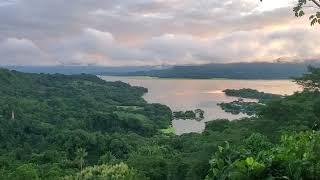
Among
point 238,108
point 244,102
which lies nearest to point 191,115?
point 238,108

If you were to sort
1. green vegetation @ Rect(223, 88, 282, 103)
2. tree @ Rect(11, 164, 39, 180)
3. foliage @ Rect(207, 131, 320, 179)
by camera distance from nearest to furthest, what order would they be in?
foliage @ Rect(207, 131, 320, 179)
tree @ Rect(11, 164, 39, 180)
green vegetation @ Rect(223, 88, 282, 103)

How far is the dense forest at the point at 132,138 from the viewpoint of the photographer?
9.32m

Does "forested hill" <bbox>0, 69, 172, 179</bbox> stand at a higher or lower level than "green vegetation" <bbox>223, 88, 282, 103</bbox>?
lower

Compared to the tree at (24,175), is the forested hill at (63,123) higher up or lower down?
lower down

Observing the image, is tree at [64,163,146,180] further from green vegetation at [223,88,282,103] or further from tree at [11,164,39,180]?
green vegetation at [223,88,282,103]

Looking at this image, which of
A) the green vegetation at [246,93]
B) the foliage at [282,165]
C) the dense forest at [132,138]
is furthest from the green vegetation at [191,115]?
the foliage at [282,165]

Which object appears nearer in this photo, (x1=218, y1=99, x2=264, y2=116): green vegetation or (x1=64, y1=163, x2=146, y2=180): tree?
(x1=64, y1=163, x2=146, y2=180): tree

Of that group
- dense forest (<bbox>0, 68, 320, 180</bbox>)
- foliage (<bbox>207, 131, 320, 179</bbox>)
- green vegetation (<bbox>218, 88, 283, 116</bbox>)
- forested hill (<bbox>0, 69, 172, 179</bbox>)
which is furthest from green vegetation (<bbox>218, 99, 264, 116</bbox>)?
foliage (<bbox>207, 131, 320, 179</bbox>)

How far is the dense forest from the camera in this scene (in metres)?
9.32

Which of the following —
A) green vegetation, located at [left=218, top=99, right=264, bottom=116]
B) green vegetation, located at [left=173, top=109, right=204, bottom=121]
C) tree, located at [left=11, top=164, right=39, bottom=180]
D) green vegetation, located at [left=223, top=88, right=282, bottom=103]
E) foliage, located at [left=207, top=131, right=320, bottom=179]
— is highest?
foliage, located at [left=207, top=131, right=320, bottom=179]

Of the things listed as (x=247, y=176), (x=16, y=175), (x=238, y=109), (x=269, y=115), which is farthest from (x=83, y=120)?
(x=247, y=176)

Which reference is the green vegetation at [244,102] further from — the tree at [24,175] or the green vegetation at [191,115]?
the tree at [24,175]

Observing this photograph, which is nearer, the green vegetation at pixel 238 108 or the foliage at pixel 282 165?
the foliage at pixel 282 165

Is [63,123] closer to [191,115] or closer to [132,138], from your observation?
[132,138]
